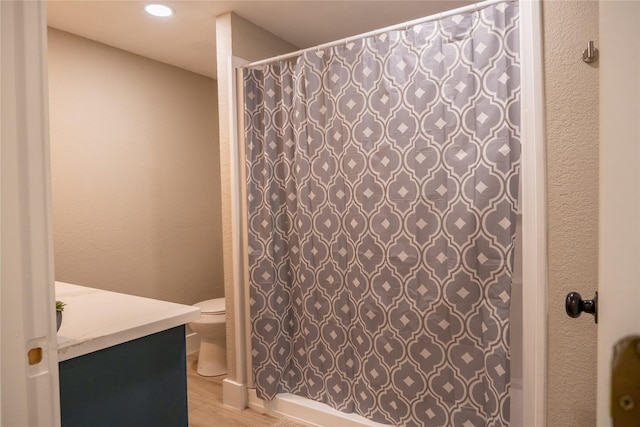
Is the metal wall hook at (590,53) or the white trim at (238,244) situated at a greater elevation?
the metal wall hook at (590,53)

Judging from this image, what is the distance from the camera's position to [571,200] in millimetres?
1393

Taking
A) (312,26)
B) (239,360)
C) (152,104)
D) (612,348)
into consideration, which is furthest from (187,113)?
(612,348)

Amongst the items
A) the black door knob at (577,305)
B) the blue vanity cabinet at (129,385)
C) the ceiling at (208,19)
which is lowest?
the blue vanity cabinet at (129,385)

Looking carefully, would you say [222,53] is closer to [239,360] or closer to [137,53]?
[137,53]

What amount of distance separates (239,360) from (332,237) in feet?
3.08

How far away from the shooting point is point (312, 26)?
248 cm

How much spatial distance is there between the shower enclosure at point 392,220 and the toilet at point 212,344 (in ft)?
1.88

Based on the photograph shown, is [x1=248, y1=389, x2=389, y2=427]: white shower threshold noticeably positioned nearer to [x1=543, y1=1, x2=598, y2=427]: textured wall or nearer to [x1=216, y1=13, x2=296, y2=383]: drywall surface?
[x1=216, y1=13, x2=296, y2=383]: drywall surface

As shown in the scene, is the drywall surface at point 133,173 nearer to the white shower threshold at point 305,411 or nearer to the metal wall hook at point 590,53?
the white shower threshold at point 305,411

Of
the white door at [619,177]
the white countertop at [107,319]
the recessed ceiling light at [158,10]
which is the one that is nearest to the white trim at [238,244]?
the recessed ceiling light at [158,10]

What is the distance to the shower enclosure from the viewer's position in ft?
5.20

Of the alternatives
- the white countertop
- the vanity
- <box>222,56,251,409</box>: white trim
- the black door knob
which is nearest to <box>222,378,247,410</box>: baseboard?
<box>222,56,251,409</box>: white trim

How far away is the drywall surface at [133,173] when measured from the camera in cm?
253

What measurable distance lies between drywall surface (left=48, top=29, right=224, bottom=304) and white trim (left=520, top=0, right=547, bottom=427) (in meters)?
2.52
